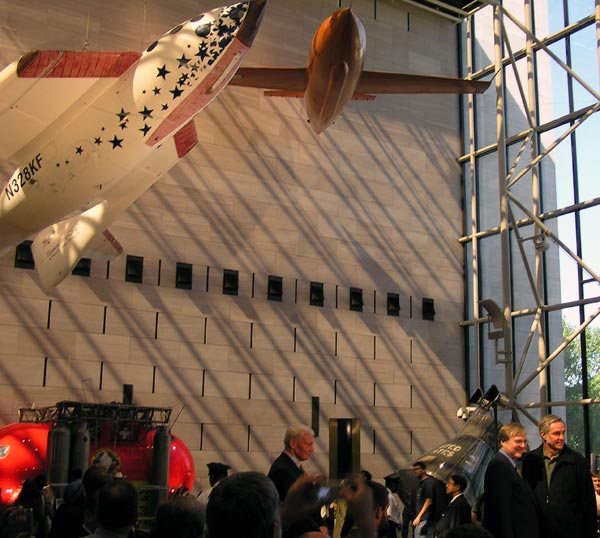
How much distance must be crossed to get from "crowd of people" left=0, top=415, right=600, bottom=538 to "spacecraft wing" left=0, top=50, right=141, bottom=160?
198 inches

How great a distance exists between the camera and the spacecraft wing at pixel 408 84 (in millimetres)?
13828

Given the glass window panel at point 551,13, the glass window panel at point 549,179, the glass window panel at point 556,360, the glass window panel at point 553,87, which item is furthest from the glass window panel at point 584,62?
the glass window panel at point 556,360

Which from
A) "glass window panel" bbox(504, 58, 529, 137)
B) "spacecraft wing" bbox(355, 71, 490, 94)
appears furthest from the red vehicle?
"glass window panel" bbox(504, 58, 529, 137)

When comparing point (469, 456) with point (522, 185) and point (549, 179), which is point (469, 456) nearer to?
point (549, 179)

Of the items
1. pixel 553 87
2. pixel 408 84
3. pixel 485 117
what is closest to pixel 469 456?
pixel 408 84

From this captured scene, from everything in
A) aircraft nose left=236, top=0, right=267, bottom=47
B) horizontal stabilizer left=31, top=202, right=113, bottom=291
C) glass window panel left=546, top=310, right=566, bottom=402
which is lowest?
glass window panel left=546, top=310, right=566, bottom=402

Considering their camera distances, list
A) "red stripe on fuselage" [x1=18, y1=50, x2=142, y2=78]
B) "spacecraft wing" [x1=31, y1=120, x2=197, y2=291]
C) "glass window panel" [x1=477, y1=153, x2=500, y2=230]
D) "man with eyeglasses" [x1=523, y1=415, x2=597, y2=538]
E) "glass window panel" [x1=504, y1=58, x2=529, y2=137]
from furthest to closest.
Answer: "glass window panel" [x1=477, y1=153, x2=500, y2=230] → "glass window panel" [x1=504, y1=58, x2=529, y2=137] → "spacecraft wing" [x1=31, y1=120, x2=197, y2=291] → "red stripe on fuselage" [x1=18, y1=50, x2=142, y2=78] → "man with eyeglasses" [x1=523, y1=415, x2=597, y2=538]

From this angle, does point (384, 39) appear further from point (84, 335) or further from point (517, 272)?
point (84, 335)

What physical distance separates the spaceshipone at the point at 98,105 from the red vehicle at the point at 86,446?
3.45m

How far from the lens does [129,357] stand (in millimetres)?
17531

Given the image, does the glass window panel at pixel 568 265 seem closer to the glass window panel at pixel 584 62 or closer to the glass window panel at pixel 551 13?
the glass window panel at pixel 584 62

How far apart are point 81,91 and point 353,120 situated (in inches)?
439

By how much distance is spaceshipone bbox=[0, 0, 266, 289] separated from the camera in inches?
414

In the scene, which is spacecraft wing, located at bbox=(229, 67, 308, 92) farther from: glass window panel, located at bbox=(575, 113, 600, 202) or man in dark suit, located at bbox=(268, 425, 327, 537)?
glass window panel, located at bbox=(575, 113, 600, 202)
